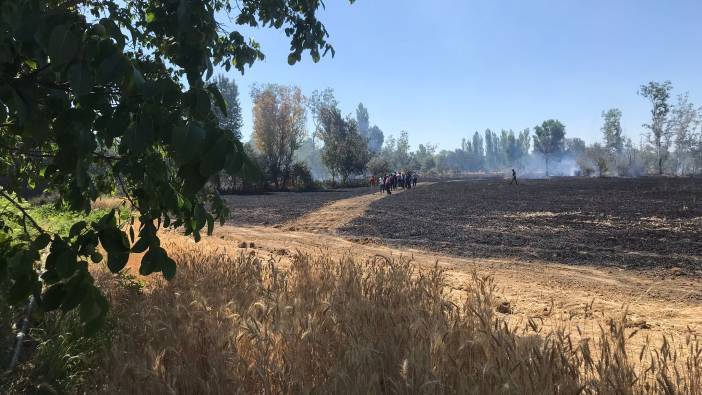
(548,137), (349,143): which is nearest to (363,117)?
(548,137)

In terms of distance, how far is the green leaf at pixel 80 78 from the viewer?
1.31 m

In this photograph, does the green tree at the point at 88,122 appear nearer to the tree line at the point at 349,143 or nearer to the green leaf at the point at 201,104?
the green leaf at the point at 201,104

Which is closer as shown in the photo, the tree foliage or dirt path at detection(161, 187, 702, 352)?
dirt path at detection(161, 187, 702, 352)

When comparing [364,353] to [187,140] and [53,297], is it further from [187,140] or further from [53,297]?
[187,140]

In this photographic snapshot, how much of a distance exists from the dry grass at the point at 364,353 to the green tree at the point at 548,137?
127m

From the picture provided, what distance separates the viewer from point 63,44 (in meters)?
1.36

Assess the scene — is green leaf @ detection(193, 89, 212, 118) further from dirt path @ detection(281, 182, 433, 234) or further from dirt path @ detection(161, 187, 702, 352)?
dirt path @ detection(281, 182, 433, 234)

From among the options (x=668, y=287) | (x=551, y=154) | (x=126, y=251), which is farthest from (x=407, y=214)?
(x=551, y=154)

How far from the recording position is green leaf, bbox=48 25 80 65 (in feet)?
4.40

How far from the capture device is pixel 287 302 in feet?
13.5

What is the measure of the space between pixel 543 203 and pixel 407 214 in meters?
7.78

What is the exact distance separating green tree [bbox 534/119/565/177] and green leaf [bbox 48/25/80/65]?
130 m

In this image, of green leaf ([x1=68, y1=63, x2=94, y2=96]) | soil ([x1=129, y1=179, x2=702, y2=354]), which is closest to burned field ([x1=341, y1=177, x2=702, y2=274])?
soil ([x1=129, y1=179, x2=702, y2=354])

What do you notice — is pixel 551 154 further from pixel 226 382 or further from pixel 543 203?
pixel 226 382
